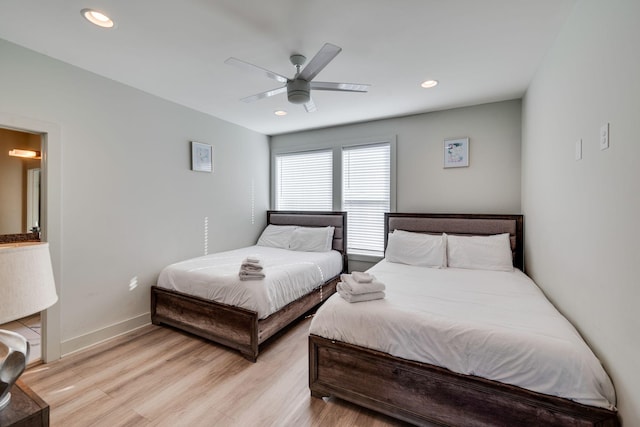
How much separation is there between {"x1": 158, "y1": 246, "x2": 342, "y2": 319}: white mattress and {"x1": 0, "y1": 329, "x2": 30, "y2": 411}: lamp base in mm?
1490

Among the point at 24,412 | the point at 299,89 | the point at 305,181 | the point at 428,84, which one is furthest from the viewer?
the point at 305,181

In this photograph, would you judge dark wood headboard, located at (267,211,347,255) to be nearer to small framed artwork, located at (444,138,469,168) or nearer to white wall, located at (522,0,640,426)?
small framed artwork, located at (444,138,469,168)

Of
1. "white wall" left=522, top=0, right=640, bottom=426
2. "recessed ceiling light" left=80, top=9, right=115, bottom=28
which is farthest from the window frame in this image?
"recessed ceiling light" left=80, top=9, right=115, bottom=28

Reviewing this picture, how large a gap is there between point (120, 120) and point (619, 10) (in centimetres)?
382

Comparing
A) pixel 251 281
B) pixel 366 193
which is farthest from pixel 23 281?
pixel 366 193

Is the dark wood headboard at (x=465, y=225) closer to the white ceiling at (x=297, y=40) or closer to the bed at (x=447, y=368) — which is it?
the bed at (x=447, y=368)

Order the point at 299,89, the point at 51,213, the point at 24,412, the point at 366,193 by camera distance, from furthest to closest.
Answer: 1. the point at 366,193
2. the point at 51,213
3. the point at 299,89
4. the point at 24,412

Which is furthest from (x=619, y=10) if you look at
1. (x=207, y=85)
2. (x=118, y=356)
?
(x=118, y=356)

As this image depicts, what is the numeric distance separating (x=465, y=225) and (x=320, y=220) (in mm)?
2085

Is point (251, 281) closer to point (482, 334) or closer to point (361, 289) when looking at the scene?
point (361, 289)

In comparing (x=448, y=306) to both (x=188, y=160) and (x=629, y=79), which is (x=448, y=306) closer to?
(x=629, y=79)

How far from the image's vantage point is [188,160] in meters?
3.57

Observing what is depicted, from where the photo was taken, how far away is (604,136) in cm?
138

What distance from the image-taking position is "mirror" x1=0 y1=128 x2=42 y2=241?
12.1 feet
